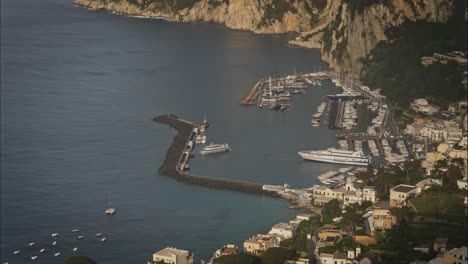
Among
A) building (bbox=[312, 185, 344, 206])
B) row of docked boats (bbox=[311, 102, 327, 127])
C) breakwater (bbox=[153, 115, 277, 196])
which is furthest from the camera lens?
row of docked boats (bbox=[311, 102, 327, 127])

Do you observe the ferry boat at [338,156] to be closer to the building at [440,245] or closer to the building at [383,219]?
the building at [383,219]

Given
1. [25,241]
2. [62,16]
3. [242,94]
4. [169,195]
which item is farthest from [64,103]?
[62,16]

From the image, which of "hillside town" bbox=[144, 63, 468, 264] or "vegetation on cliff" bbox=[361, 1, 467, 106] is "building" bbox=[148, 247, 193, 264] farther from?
"vegetation on cliff" bbox=[361, 1, 467, 106]

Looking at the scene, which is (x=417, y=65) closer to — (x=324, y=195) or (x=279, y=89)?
(x=279, y=89)

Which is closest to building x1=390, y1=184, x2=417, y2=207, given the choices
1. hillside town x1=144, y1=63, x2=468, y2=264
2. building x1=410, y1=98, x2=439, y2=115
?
hillside town x1=144, y1=63, x2=468, y2=264

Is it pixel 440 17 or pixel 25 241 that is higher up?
pixel 440 17

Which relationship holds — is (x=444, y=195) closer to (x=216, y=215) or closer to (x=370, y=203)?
(x=370, y=203)

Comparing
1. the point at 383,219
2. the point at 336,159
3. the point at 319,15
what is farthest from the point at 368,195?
the point at 319,15
